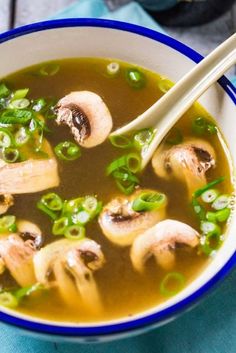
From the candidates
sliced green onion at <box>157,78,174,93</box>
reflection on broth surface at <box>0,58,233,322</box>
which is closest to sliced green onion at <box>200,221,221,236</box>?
reflection on broth surface at <box>0,58,233,322</box>

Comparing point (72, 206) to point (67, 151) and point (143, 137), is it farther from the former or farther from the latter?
point (143, 137)

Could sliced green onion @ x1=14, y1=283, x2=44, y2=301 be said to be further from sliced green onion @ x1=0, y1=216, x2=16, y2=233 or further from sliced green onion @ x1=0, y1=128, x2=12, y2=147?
sliced green onion @ x1=0, y1=128, x2=12, y2=147

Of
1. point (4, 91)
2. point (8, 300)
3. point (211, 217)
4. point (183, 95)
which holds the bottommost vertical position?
point (8, 300)

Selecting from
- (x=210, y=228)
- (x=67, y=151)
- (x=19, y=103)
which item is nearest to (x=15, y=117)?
(x=19, y=103)

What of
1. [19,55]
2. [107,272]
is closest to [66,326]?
[107,272]

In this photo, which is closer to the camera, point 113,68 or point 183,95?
point 183,95

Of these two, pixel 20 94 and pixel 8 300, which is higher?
pixel 20 94

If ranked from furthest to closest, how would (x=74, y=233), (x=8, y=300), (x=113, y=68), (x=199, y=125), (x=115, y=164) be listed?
(x=113, y=68), (x=199, y=125), (x=115, y=164), (x=74, y=233), (x=8, y=300)

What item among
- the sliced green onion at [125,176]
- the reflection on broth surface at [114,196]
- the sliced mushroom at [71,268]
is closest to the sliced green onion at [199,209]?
the reflection on broth surface at [114,196]
